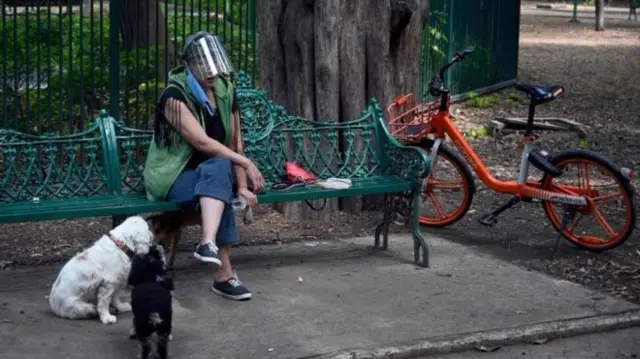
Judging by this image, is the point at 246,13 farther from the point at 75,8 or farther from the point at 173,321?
the point at 173,321

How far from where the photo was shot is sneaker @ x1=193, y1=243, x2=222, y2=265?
247 inches

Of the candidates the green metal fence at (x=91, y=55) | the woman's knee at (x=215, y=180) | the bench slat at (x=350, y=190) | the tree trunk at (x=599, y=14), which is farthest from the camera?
the tree trunk at (x=599, y=14)

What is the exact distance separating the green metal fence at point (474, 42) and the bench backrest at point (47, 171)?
657cm

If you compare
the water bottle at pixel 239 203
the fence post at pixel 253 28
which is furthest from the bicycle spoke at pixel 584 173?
the fence post at pixel 253 28

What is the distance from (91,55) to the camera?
9.04 m

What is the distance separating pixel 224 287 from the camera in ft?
21.6

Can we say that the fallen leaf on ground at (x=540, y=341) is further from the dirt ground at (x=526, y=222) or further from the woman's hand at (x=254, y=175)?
the woman's hand at (x=254, y=175)

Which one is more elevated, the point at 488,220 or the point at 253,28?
the point at 253,28

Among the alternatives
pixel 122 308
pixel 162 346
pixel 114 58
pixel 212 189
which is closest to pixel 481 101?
pixel 114 58

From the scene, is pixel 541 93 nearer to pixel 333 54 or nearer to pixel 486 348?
pixel 333 54

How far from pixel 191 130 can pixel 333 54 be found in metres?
1.98

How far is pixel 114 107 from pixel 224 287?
9.72 ft

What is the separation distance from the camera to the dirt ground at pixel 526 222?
24.8 ft

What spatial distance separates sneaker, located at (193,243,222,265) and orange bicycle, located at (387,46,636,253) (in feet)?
7.51
